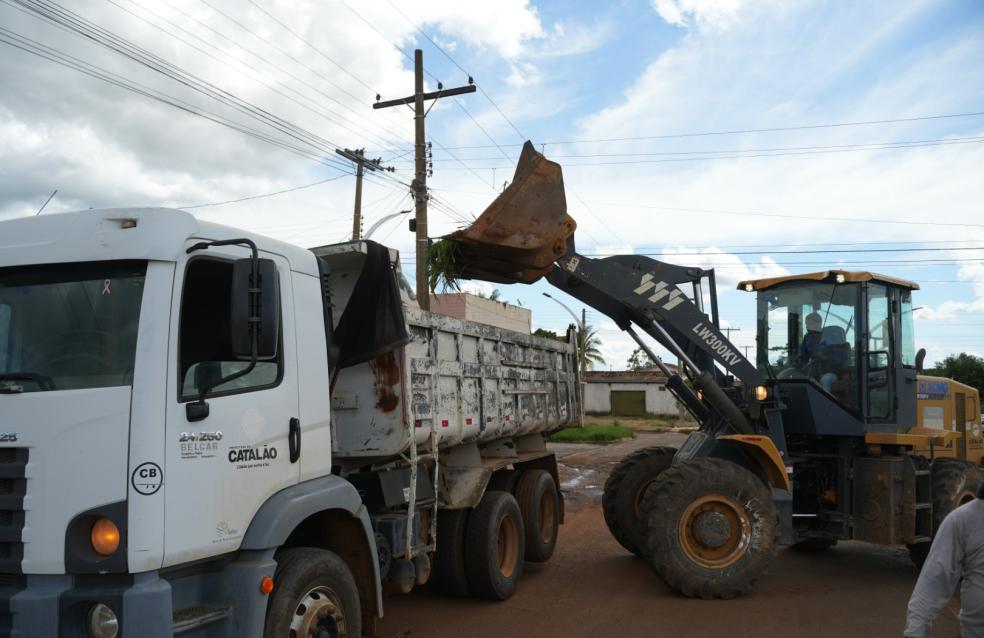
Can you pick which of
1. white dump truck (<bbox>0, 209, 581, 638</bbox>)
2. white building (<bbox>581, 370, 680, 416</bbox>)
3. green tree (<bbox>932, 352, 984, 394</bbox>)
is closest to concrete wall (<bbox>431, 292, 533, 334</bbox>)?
white building (<bbox>581, 370, 680, 416</bbox>)

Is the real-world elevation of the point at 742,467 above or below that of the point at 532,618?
above

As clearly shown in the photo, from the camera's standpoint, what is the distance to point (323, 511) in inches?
195

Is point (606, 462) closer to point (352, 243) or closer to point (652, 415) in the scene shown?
point (352, 243)

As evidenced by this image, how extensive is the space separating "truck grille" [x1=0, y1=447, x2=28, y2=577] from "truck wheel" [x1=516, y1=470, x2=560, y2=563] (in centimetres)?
570

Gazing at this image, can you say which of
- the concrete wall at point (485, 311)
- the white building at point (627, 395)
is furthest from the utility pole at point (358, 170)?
the white building at point (627, 395)

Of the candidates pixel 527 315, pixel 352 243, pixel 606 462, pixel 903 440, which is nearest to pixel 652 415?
pixel 527 315

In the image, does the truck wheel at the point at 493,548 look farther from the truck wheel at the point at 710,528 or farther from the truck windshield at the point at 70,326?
the truck windshield at the point at 70,326

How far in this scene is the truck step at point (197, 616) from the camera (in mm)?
3798

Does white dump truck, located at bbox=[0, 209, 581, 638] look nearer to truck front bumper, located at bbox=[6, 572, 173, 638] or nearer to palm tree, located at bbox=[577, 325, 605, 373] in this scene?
truck front bumper, located at bbox=[6, 572, 173, 638]

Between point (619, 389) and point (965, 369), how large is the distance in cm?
2126

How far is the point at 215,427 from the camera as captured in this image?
4.07m

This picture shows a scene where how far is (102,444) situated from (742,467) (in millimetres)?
6356

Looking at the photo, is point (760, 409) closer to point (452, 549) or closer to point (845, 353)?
point (845, 353)

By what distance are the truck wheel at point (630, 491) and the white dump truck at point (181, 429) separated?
4.46m
